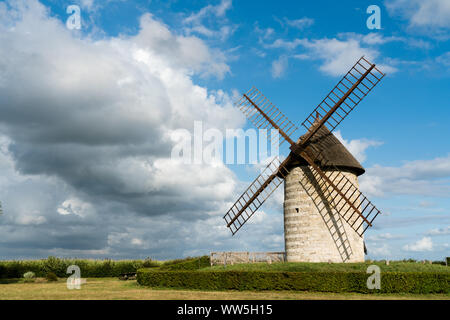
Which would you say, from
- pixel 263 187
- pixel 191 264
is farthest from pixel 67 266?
pixel 263 187

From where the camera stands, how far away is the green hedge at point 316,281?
1833cm

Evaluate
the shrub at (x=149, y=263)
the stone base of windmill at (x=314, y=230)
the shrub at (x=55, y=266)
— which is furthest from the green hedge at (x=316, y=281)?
the shrub at (x=55, y=266)

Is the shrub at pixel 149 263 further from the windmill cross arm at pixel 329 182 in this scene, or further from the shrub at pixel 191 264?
the windmill cross arm at pixel 329 182

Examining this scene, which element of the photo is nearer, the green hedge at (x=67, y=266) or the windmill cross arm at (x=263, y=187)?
the windmill cross arm at (x=263, y=187)

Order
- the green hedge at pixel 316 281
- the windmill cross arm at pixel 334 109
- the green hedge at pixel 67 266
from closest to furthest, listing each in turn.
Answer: the green hedge at pixel 316 281, the windmill cross arm at pixel 334 109, the green hedge at pixel 67 266

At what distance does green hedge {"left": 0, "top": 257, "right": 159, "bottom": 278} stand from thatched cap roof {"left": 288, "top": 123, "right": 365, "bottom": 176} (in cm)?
2263

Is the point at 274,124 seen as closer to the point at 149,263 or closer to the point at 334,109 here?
the point at 334,109

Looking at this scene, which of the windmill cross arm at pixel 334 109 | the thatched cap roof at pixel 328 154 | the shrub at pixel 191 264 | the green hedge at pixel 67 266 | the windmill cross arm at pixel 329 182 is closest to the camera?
the windmill cross arm at pixel 329 182

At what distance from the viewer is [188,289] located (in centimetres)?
2070

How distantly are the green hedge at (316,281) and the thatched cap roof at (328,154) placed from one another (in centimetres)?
766

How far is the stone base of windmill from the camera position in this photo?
23906 mm

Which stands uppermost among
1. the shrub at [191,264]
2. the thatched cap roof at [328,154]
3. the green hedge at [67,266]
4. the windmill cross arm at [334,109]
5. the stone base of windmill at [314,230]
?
the windmill cross arm at [334,109]

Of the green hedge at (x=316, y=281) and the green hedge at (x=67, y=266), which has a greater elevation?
the green hedge at (x=316, y=281)
